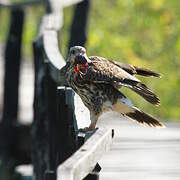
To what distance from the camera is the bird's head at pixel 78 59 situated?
578 centimetres

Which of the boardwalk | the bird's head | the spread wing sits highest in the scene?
the bird's head

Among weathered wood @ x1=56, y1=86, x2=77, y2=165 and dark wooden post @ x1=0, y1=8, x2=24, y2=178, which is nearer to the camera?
weathered wood @ x1=56, y1=86, x2=77, y2=165

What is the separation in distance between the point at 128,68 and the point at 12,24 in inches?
211

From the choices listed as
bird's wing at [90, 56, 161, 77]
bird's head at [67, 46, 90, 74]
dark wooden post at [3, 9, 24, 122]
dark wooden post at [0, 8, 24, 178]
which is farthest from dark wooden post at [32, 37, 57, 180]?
dark wooden post at [3, 9, 24, 122]

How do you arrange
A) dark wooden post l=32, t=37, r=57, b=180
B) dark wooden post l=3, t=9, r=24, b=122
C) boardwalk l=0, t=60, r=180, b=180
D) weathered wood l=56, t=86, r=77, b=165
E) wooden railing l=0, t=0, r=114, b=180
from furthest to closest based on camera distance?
dark wooden post l=3, t=9, r=24, b=122 → dark wooden post l=32, t=37, r=57, b=180 → boardwalk l=0, t=60, r=180, b=180 → weathered wood l=56, t=86, r=77, b=165 → wooden railing l=0, t=0, r=114, b=180

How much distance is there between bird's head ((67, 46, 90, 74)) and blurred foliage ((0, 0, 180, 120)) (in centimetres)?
819

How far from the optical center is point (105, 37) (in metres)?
15.2

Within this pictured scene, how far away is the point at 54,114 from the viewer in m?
7.57

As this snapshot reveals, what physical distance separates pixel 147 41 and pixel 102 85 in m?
10.1

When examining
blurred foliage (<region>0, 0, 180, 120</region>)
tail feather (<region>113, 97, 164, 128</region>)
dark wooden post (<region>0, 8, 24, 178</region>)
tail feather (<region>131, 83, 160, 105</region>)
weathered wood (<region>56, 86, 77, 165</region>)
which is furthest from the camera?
blurred foliage (<region>0, 0, 180, 120</region>)

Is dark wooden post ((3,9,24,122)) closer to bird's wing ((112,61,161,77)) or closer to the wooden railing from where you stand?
the wooden railing

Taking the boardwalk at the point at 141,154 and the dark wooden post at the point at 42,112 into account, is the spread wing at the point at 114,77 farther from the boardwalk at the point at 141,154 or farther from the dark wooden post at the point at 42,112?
the dark wooden post at the point at 42,112

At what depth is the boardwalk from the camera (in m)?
7.11

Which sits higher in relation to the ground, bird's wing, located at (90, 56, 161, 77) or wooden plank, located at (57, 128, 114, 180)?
bird's wing, located at (90, 56, 161, 77)
